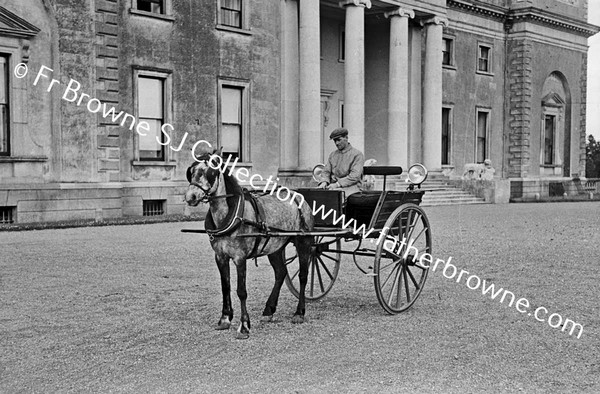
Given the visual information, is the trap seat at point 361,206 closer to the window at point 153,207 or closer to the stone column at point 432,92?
the window at point 153,207

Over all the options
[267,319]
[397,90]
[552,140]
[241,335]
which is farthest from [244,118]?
[552,140]

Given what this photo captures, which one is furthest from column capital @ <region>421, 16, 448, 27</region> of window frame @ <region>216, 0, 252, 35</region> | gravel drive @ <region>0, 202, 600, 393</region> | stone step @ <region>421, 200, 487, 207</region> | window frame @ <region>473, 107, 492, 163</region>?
gravel drive @ <region>0, 202, 600, 393</region>

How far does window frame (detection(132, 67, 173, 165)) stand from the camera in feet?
74.1

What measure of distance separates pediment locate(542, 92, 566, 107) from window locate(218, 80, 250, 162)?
2195cm

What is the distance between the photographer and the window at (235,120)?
25125mm

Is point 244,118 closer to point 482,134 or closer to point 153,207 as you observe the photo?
point 153,207

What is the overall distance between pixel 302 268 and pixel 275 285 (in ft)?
1.16

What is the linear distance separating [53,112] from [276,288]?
1409 centimetres

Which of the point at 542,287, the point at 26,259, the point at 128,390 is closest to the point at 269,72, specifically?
the point at 26,259

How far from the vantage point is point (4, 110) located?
1945 centimetres

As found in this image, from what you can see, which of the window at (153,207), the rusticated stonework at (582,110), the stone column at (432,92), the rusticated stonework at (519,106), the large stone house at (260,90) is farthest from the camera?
the rusticated stonework at (582,110)

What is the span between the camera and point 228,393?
539 centimetres

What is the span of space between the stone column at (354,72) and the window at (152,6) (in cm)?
780

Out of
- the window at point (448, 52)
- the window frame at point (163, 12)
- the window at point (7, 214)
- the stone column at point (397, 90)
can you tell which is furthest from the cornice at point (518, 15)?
the window at point (7, 214)
